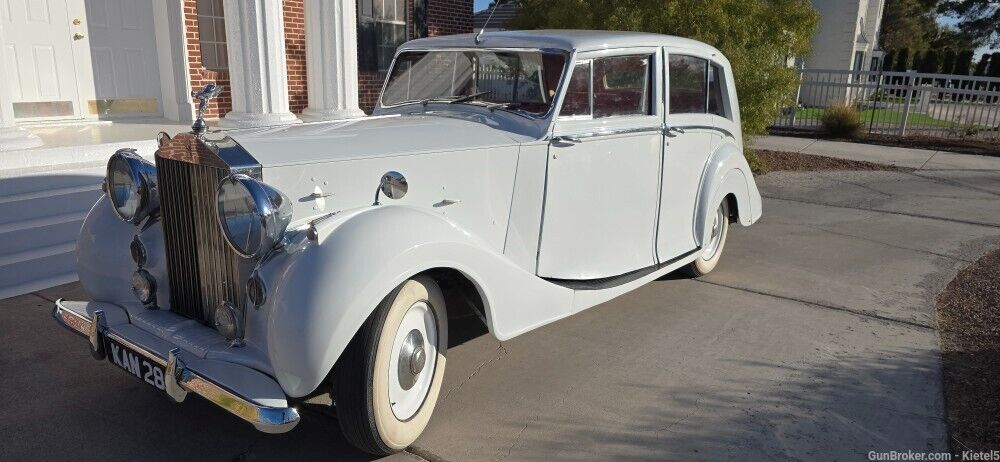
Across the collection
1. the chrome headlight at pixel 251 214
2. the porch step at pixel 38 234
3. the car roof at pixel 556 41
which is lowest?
the porch step at pixel 38 234

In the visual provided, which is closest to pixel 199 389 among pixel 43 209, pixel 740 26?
pixel 43 209

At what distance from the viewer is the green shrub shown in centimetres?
1409

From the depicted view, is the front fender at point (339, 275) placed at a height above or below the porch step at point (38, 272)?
above

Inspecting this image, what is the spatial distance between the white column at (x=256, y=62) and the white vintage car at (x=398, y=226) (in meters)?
3.37

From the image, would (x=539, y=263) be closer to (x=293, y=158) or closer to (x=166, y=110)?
(x=293, y=158)

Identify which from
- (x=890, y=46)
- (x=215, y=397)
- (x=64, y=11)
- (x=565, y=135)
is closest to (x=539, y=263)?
(x=565, y=135)

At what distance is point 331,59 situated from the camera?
8312mm

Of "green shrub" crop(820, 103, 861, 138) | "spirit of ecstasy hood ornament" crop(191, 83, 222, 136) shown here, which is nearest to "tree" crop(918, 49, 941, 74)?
"green shrub" crop(820, 103, 861, 138)

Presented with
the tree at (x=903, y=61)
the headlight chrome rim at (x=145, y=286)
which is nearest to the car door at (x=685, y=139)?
the headlight chrome rim at (x=145, y=286)

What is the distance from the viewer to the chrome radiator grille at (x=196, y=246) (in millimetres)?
2674

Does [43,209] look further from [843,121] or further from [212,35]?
[843,121]

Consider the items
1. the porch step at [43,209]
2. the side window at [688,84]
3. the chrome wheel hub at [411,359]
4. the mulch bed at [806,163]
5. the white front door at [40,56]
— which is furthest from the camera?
the mulch bed at [806,163]

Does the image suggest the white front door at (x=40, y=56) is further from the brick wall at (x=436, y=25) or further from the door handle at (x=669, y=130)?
the door handle at (x=669, y=130)

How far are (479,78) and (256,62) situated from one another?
4022 mm
